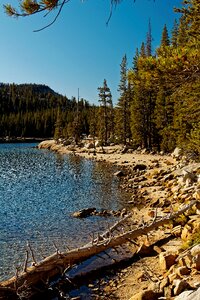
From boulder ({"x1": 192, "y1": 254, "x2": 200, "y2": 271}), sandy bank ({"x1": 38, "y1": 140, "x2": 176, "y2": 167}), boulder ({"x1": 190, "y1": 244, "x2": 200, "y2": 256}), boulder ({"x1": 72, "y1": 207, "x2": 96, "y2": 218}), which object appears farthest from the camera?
sandy bank ({"x1": 38, "y1": 140, "x2": 176, "y2": 167})

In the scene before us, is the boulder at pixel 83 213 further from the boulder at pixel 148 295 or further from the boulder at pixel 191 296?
the boulder at pixel 191 296

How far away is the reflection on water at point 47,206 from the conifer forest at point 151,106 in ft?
19.8

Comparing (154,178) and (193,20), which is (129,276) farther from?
(154,178)

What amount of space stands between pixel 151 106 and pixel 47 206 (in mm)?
34322

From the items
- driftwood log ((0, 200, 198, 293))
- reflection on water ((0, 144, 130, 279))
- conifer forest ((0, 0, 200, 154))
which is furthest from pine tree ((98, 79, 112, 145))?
driftwood log ((0, 200, 198, 293))

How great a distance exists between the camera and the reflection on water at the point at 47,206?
12459 mm

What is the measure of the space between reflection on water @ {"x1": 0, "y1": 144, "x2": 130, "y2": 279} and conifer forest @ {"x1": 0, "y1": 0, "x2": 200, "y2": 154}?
6.04m

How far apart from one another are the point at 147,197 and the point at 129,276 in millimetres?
10307

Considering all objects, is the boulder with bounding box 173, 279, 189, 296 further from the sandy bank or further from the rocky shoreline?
the sandy bank

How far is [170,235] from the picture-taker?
1189 centimetres

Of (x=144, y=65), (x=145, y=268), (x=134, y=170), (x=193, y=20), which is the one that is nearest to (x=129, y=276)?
(x=145, y=268)

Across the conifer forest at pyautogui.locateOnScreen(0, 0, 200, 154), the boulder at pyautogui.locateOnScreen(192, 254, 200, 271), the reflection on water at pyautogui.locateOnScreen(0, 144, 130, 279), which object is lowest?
the reflection on water at pyautogui.locateOnScreen(0, 144, 130, 279)

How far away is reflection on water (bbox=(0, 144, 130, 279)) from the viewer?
40.9ft

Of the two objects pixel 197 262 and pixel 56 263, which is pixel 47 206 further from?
pixel 197 262
